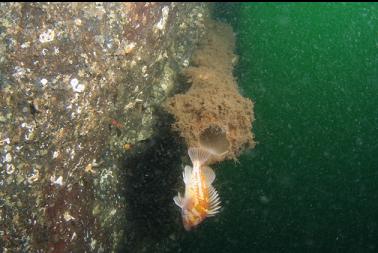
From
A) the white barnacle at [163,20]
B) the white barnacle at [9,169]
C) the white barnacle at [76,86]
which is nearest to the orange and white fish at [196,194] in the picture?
the white barnacle at [76,86]

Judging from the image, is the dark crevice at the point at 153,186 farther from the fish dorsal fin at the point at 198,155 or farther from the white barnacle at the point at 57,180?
the white barnacle at the point at 57,180

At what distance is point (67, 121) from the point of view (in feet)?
9.94

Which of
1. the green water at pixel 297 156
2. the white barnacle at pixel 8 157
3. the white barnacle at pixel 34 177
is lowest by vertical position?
the green water at pixel 297 156

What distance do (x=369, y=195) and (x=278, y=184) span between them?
2133 millimetres

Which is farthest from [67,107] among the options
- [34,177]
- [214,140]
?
[214,140]

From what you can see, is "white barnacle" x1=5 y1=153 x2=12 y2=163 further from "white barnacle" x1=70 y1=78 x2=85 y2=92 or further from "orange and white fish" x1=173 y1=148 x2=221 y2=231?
"orange and white fish" x1=173 y1=148 x2=221 y2=231

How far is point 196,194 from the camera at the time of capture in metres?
3.60

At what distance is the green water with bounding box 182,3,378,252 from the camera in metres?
6.42

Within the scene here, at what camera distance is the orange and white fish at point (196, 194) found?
11.7ft

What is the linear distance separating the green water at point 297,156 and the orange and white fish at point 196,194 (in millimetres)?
2312

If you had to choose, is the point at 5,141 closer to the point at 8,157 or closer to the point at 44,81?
the point at 8,157

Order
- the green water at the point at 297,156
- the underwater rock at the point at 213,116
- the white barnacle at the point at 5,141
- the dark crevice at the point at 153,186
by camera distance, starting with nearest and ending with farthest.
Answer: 1. the white barnacle at the point at 5,141
2. the underwater rock at the point at 213,116
3. the dark crevice at the point at 153,186
4. the green water at the point at 297,156

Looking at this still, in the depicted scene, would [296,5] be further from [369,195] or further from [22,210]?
[22,210]

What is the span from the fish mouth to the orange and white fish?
1.69ft
